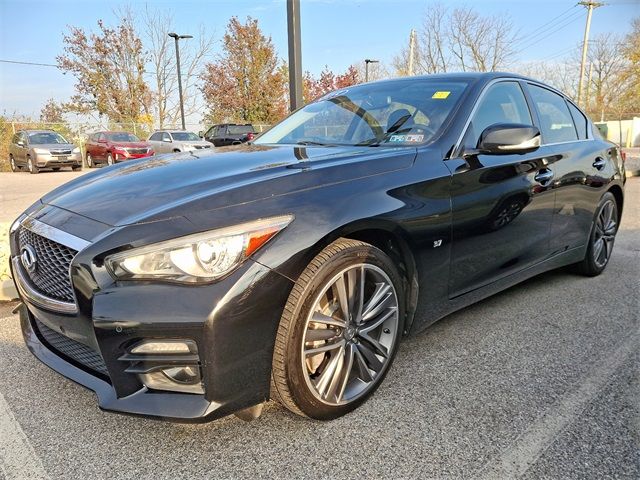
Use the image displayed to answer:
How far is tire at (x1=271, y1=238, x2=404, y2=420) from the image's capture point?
191 cm

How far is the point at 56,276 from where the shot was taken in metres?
1.98

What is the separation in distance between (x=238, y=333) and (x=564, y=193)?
9.00 ft

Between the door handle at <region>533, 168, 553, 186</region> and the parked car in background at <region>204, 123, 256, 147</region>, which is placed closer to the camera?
the door handle at <region>533, 168, 553, 186</region>

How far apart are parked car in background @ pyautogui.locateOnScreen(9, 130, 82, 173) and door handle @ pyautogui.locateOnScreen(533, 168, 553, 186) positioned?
18218 millimetres

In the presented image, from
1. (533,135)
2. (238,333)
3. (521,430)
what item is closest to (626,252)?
(533,135)

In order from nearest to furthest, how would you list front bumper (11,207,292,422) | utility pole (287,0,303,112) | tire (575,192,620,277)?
front bumper (11,207,292,422), tire (575,192,620,277), utility pole (287,0,303,112)

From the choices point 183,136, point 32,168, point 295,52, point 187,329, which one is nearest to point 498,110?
point 187,329

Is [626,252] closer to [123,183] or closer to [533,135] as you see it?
[533,135]

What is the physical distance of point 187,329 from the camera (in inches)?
66.5

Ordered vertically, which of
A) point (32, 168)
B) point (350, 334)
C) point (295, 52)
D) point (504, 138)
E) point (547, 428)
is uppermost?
point (295, 52)

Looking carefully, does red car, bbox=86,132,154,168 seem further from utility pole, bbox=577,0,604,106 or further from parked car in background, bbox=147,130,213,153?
utility pole, bbox=577,0,604,106

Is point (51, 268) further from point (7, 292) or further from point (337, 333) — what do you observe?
point (7, 292)

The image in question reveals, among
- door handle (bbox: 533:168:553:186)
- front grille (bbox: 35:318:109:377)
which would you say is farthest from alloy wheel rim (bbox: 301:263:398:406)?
door handle (bbox: 533:168:553:186)

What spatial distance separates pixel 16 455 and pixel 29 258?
0.83 metres
